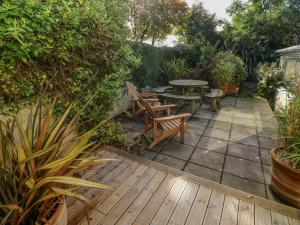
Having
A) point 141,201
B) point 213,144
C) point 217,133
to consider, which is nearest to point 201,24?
point 217,133

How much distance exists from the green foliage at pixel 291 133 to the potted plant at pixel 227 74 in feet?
17.2

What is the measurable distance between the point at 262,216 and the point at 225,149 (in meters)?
1.51

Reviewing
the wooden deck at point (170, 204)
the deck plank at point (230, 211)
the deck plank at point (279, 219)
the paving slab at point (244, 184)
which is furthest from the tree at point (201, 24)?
the deck plank at point (279, 219)

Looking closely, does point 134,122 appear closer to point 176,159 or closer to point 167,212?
point 176,159

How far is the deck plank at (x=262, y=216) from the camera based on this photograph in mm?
1739

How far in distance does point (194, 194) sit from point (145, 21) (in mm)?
9909

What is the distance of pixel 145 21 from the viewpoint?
997 cm

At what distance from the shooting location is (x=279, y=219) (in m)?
1.77

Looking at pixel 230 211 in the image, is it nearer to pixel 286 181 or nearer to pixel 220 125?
pixel 286 181

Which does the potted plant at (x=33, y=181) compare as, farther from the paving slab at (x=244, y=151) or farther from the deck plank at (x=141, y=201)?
the paving slab at (x=244, y=151)

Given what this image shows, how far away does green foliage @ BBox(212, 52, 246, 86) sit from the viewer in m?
7.13

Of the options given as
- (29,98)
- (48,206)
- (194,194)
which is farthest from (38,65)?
(194,194)

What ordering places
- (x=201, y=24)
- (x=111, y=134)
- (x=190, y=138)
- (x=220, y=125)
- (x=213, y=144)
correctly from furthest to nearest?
(x=201, y=24)
(x=220, y=125)
(x=190, y=138)
(x=213, y=144)
(x=111, y=134)

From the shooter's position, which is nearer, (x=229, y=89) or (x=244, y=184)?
(x=244, y=184)
